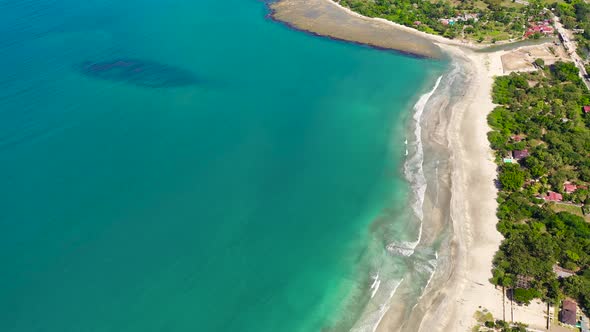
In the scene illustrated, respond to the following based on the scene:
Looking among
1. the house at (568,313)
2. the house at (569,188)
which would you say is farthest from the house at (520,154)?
the house at (568,313)

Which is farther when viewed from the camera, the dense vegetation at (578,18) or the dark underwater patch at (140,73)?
the dense vegetation at (578,18)

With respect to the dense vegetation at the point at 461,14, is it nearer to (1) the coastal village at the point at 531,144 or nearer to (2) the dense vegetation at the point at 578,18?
(1) the coastal village at the point at 531,144

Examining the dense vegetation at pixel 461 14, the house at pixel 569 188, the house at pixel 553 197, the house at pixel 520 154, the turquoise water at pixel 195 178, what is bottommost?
the turquoise water at pixel 195 178

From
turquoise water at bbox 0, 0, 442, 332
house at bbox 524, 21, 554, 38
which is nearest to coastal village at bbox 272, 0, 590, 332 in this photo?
house at bbox 524, 21, 554, 38

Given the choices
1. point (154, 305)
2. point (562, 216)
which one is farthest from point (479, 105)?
point (154, 305)

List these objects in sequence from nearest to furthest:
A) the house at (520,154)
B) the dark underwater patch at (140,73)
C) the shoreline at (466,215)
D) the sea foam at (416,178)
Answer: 1. the shoreline at (466,215)
2. the sea foam at (416,178)
3. the house at (520,154)
4. the dark underwater patch at (140,73)

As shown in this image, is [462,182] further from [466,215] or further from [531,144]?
[531,144]
